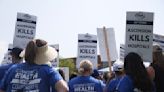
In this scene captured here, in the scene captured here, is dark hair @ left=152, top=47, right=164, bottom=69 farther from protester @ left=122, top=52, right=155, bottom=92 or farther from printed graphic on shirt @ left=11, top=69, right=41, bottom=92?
printed graphic on shirt @ left=11, top=69, right=41, bottom=92

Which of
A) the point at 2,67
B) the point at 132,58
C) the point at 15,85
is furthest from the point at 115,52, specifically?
the point at 15,85

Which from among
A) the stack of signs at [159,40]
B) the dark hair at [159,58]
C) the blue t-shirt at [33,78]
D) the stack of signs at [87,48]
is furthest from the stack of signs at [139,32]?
the stack of signs at [159,40]

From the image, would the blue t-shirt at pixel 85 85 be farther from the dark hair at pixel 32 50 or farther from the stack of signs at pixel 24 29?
the dark hair at pixel 32 50

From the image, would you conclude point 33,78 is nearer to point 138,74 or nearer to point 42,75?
point 42,75

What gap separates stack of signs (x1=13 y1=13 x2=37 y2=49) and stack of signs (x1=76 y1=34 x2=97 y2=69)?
307 cm

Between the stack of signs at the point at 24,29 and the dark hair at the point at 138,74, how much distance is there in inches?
194

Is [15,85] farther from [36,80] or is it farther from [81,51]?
[81,51]

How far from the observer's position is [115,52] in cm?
1164

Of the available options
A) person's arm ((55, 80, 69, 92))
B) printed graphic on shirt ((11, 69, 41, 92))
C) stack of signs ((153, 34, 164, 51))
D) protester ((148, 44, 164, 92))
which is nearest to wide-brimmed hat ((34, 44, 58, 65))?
printed graphic on shirt ((11, 69, 41, 92))

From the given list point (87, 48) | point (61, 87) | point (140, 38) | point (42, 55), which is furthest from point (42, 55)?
point (87, 48)

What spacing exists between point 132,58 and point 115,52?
4598 millimetres

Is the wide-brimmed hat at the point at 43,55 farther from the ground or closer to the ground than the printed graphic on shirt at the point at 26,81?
farther from the ground

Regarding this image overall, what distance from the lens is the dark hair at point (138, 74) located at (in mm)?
6719

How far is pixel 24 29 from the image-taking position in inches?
454
